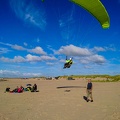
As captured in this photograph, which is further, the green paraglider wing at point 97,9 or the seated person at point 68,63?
the seated person at point 68,63

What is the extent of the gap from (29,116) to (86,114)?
9.27ft

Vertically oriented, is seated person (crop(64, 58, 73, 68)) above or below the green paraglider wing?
below

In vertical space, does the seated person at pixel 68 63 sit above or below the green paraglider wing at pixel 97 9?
below

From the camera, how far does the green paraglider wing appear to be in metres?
12.2

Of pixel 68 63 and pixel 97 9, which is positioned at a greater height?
pixel 97 9

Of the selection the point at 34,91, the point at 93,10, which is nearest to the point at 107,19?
the point at 93,10

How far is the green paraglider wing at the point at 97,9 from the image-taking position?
12190 mm

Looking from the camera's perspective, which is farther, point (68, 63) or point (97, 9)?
point (68, 63)

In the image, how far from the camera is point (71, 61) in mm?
18594

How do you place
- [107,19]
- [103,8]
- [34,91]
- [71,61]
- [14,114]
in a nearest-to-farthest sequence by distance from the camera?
[14,114] → [103,8] → [107,19] → [71,61] → [34,91]

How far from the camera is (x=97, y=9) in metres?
12.8

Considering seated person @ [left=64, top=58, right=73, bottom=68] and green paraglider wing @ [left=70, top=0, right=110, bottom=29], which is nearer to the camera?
green paraglider wing @ [left=70, top=0, right=110, bottom=29]

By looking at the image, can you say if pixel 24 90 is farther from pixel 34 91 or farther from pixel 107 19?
pixel 107 19

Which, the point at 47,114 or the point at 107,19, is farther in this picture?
the point at 107,19
